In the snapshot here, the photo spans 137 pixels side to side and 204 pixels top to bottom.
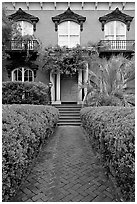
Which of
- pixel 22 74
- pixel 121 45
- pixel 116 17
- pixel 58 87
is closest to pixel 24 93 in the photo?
pixel 58 87

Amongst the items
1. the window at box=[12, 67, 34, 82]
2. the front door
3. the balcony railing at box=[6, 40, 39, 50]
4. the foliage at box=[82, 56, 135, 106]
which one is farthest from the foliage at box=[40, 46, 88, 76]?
the foliage at box=[82, 56, 135, 106]

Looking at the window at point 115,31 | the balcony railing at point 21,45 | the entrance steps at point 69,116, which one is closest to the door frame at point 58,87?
the entrance steps at point 69,116

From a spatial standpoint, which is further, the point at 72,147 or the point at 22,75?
the point at 22,75

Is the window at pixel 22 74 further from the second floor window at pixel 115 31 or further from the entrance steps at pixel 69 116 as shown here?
the second floor window at pixel 115 31

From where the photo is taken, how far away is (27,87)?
11.0 metres

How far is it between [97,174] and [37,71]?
42.2 feet

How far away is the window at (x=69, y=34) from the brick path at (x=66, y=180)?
1248 cm

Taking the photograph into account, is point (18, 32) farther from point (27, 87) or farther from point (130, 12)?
point (130, 12)

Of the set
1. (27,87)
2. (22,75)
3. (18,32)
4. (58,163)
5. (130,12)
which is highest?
(130,12)

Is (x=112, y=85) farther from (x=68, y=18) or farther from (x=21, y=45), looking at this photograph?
(x=68, y=18)

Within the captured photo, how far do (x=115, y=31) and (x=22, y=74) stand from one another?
884 cm

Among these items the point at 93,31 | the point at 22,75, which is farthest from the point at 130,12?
the point at 22,75

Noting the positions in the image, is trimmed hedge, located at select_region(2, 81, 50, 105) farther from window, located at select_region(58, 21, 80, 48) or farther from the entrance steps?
window, located at select_region(58, 21, 80, 48)

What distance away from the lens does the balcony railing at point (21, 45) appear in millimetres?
14586
